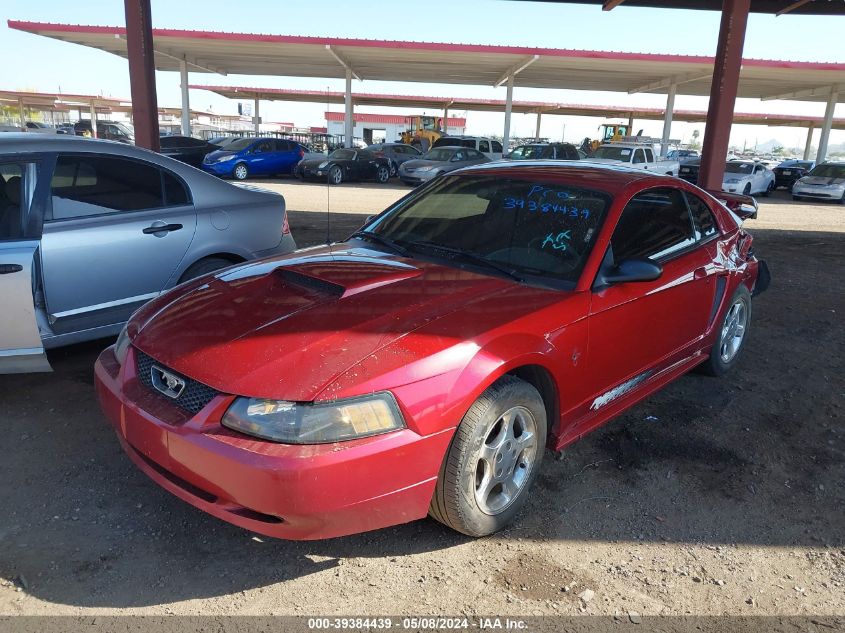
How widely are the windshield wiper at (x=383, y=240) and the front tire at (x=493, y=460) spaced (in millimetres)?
1149

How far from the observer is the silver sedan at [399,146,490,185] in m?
20.6

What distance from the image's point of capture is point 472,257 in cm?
333

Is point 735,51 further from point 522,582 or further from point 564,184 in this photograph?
point 522,582

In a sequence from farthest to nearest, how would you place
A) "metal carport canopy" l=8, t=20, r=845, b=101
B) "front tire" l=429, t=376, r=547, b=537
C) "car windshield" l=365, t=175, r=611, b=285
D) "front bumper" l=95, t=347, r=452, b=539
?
"metal carport canopy" l=8, t=20, r=845, b=101 → "car windshield" l=365, t=175, r=611, b=285 → "front tire" l=429, t=376, r=547, b=537 → "front bumper" l=95, t=347, r=452, b=539

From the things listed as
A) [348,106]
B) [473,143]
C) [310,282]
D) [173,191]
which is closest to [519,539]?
[310,282]

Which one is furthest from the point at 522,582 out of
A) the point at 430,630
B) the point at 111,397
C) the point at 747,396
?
the point at 747,396

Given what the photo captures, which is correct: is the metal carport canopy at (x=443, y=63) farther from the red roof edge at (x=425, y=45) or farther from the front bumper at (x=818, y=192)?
the front bumper at (x=818, y=192)

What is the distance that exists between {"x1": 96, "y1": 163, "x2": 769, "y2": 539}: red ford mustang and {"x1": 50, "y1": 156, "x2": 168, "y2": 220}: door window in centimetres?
142

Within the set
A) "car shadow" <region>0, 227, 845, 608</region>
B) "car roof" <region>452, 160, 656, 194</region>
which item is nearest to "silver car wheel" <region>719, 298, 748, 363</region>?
"car shadow" <region>0, 227, 845, 608</region>

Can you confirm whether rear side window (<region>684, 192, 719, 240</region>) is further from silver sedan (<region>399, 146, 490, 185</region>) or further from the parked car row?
the parked car row

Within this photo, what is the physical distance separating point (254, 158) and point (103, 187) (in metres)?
19.4

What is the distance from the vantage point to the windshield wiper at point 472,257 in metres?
3.16

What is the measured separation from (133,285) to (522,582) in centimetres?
321

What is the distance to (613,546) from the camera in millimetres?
2789
